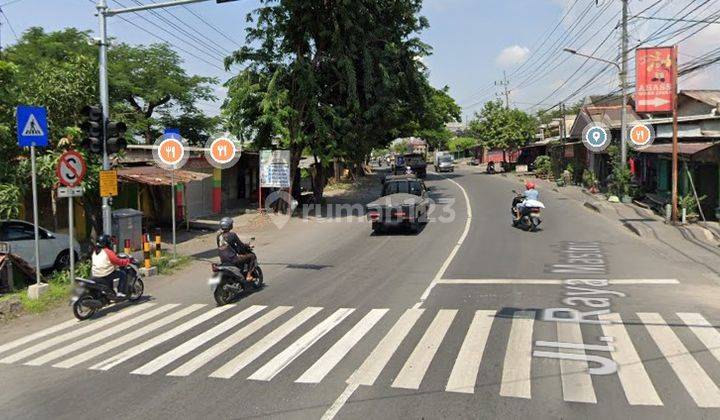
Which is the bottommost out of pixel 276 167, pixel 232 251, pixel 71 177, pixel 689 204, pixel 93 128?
pixel 232 251

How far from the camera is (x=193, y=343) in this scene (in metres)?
8.11

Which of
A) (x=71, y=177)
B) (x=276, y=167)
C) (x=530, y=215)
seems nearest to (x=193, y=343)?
(x=71, y=177)

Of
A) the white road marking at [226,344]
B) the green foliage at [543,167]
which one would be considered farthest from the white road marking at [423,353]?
the green foliage at [543,167]

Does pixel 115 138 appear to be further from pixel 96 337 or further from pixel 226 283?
pixel 96 337

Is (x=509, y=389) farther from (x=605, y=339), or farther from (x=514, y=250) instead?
(x=514, y=250)

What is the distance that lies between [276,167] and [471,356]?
19.3m

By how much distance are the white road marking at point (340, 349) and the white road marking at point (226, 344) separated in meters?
1.41

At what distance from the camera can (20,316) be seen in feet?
34.7

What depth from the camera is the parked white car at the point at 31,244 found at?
1370 cm

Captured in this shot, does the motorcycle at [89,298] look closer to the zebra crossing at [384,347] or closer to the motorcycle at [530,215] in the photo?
the zebra crossing at [384,347]

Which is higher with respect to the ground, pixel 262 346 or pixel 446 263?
pixel 446 263

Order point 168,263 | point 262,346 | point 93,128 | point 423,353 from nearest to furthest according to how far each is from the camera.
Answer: point 423,353
point 262,346
point 93,128
point 168,263

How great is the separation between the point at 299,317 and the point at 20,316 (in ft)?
17.4

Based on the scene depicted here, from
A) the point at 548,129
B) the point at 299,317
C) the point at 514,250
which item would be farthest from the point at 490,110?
the point at 299,317
